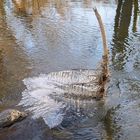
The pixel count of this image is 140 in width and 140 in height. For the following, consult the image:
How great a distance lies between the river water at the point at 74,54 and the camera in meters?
6.09

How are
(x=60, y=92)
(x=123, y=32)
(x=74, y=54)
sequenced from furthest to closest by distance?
(x=123, y=32) → (x=74, y=54) → (x=60, y=92)

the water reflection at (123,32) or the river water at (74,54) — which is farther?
the water reflection at (123,32)

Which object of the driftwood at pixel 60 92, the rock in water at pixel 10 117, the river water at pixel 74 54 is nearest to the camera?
the rock in water at pixel 10 117

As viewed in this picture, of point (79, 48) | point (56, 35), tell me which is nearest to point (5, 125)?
point (79, 48)

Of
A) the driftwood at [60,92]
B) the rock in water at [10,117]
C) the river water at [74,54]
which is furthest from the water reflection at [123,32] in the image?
the rock in water at [10,117]

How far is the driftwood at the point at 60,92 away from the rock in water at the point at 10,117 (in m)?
0.30

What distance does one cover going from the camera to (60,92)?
283 inches

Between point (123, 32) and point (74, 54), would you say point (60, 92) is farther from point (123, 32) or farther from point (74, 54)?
point (123, 32)

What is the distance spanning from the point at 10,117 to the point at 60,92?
152 centimetres

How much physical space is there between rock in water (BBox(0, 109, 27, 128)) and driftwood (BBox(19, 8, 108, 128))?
0.30m

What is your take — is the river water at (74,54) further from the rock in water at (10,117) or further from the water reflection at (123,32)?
the rock in water at (10,117)

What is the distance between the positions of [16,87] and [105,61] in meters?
1.78

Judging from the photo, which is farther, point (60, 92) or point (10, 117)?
point (60, 92)

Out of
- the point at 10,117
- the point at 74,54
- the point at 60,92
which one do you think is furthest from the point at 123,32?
the point at 10,117
